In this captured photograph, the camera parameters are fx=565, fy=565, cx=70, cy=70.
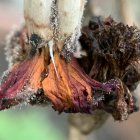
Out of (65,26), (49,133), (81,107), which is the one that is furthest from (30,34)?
(49,133)

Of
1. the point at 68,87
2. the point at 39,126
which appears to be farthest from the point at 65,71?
the point at 39,126

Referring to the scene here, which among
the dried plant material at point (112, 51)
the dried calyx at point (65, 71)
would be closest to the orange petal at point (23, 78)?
the dried calyx at point (65, 71)

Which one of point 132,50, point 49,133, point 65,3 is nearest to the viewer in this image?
point 65,3

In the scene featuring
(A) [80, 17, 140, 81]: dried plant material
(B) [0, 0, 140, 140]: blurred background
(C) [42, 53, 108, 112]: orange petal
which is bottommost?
(B) [0, 0, 140, 140]: blurred background

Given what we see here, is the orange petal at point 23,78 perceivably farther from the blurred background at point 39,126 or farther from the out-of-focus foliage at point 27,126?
the out-of-focus foliage at point 27,126

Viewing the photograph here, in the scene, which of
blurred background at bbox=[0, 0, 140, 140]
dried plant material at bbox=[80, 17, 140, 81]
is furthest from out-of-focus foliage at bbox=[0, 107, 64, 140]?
dried plant material at bbox=[80, 17, 140, 81]

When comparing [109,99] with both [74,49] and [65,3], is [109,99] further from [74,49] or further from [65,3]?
[65,3]

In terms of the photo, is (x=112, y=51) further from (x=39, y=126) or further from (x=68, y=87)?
(x=39, y=126)

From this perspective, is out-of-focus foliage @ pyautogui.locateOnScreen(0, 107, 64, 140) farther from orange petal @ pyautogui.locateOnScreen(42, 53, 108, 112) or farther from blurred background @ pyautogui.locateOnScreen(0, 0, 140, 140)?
orange petal @ pyautogui.locateOnScreen(42, 53, 108, 112)
